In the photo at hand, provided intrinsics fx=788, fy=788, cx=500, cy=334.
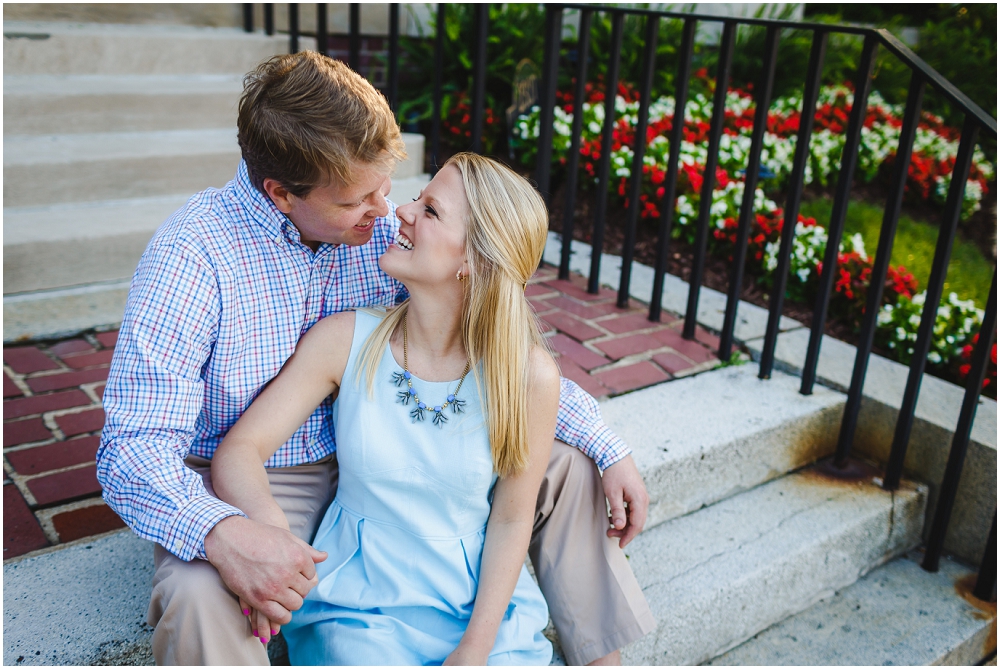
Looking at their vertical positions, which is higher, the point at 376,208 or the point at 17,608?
the point at 376,208

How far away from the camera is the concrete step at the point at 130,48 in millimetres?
3422

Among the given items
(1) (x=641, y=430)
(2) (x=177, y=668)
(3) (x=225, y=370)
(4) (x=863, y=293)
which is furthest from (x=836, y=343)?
(2) (x=177, y=668)

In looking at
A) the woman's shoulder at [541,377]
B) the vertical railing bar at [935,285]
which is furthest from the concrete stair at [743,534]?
the woman's shoulder at [541,377]

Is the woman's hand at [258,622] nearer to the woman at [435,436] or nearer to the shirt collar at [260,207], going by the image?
the woman at [435,436]

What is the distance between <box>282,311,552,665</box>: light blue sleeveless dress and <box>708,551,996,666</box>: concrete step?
94 centimetres

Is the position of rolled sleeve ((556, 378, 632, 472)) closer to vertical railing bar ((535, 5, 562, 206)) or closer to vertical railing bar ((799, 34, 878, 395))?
vertical railing bar ((799, 34, 878, 395))

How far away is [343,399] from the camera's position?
1.68 m

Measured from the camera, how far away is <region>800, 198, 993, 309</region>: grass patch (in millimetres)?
3994

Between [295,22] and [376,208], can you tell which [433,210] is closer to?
[376,208]

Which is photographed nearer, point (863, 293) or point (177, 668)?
point (177, 668)

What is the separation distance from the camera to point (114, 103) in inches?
Answer: 135

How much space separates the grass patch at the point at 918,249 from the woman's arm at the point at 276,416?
3.18 meters

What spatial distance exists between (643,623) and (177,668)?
980mm

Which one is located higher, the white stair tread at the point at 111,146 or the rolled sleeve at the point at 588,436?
the white stair tread at the point at 111,146
